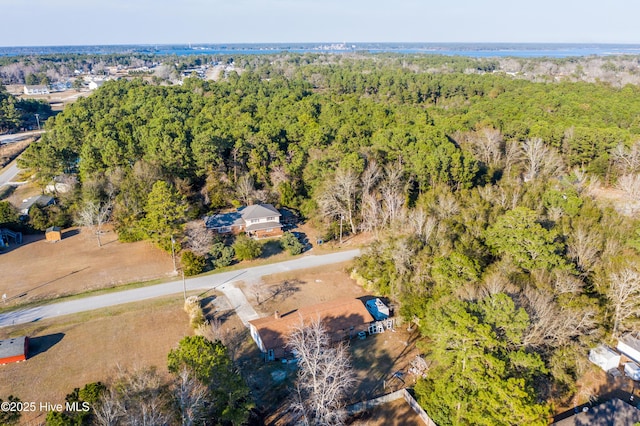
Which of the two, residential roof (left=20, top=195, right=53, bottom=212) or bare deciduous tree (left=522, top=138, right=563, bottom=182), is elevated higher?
bare deciduous tree (left=522, top=138, right=563, bottom=182)

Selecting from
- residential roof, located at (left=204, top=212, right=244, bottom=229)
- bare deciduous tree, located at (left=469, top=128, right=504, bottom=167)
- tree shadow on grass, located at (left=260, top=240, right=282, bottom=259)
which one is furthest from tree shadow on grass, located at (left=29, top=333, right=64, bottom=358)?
bare deciduous tree, located at (left=469, top=128, right=504, bottom=167)

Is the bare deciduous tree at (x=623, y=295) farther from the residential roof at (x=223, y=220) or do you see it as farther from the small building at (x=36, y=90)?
the small building at (x=36, y=90)

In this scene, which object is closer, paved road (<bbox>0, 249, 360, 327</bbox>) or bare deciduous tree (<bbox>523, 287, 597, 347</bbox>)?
bare deciduous tree (<bbox>523, 287, 597, 347</bbox>)

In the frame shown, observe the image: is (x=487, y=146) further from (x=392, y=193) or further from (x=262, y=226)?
(x=262, y=226)

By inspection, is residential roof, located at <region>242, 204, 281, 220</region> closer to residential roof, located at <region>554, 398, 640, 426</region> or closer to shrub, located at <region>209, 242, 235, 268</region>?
shrub, located at <region>209, 242, 235, 268</region>

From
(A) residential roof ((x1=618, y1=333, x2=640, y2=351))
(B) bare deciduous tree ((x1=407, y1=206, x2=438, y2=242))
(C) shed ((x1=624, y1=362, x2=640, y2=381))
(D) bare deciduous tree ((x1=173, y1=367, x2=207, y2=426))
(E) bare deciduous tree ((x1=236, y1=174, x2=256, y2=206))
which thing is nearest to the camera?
(D) bare deciduous tree ((x1=173, y1=367, x2=207, y2=426))

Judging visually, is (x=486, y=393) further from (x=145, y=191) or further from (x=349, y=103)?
(x=349, y=103)

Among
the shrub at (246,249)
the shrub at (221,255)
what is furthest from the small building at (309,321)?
the shrub at (246,249)

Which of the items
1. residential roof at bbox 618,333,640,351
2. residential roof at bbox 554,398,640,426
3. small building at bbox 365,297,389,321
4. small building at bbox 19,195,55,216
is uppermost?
small building at bbox 19,195,55,216
